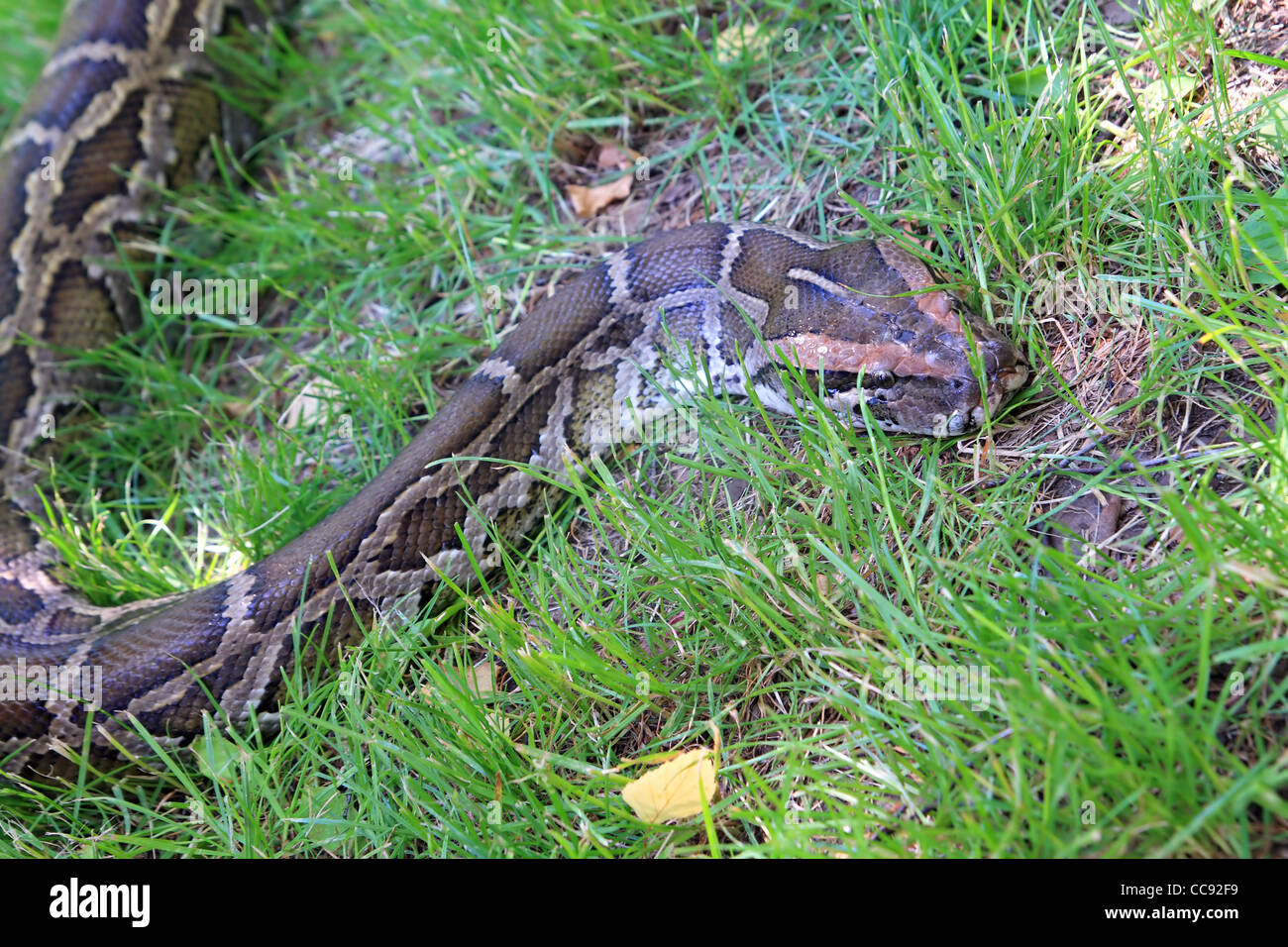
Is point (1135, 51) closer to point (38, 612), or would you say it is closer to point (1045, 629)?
point (1045, 629)

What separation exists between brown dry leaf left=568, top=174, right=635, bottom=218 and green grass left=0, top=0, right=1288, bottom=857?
101 mm

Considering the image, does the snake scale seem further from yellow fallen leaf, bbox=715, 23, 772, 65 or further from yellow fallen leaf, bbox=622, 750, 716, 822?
yellow fallen leaf, bbox=622, 750, 716, 822

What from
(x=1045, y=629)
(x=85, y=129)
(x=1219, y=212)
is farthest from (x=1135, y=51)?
(x=85, y=129)

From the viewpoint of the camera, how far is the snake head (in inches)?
145

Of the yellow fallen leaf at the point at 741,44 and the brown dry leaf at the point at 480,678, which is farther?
the yellow fallen leaf at the point at 741,44

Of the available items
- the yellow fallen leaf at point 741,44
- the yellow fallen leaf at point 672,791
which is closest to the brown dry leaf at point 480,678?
the yellow fallen leaf at point 672,791

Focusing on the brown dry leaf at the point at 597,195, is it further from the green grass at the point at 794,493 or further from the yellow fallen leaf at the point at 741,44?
the yellow fallen leaf at the point at 741,44

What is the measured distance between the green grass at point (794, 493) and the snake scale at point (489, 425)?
209 mm

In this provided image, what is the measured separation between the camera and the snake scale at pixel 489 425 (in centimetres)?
397

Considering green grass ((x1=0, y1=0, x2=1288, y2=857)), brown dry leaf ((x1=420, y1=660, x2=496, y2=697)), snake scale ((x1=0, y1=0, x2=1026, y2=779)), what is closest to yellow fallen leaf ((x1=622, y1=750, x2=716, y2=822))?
green grass ((x1=0, y1=0, x2=1288, y2=857))

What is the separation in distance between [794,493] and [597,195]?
8.28 feet

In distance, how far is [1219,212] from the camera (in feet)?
11.8

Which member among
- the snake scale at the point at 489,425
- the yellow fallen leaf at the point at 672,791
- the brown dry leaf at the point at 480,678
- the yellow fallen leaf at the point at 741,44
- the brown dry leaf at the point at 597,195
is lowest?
the yellow fallen leaf at the point at 672,791

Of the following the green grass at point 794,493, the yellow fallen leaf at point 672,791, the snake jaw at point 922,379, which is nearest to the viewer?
the green grass at point 794,493
